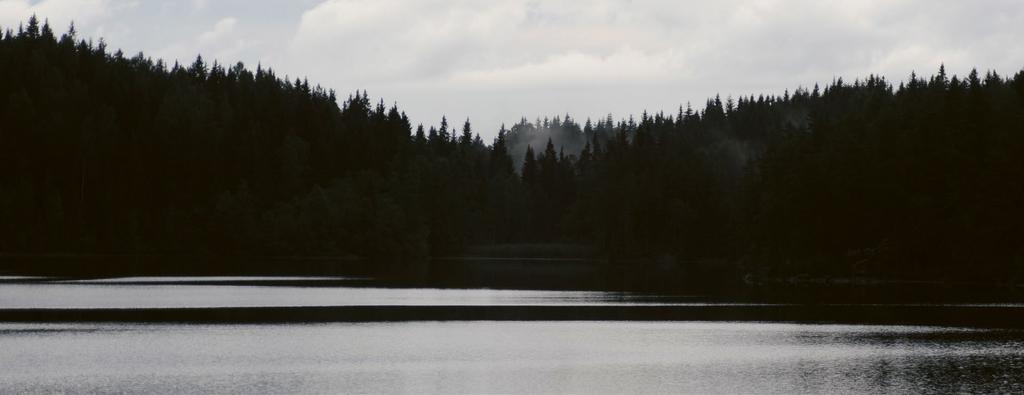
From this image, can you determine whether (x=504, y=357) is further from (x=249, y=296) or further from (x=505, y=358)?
(x=249, y=296)

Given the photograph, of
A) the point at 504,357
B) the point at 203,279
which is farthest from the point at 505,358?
the point at 203,279

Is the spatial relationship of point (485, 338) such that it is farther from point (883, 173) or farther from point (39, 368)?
point (883, 173)

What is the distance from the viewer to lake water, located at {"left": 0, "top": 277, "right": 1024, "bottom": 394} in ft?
143

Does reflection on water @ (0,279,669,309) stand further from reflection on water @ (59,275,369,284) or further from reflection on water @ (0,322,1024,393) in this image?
reflection on water @ (0,322,1024,393)

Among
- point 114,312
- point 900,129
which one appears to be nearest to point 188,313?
point 114,312

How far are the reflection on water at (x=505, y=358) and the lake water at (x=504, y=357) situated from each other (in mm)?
73

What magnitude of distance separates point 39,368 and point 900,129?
10568cm

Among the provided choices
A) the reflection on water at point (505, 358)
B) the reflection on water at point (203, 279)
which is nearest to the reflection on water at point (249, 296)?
the reflection on water at point (203, 279)

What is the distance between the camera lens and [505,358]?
5238 cm

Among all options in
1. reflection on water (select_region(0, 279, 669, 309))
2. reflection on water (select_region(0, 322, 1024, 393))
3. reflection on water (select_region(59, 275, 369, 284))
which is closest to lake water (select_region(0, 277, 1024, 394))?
reflection on water (select_region(0, 322, 1024, 393))

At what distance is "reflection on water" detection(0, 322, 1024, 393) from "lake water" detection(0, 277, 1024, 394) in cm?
7

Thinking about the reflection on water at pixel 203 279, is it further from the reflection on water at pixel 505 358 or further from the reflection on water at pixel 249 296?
the reflection on water at pixel 505 358

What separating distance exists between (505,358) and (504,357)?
0.38 meters

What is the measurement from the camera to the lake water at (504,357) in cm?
4353
